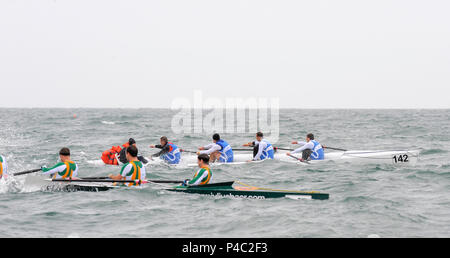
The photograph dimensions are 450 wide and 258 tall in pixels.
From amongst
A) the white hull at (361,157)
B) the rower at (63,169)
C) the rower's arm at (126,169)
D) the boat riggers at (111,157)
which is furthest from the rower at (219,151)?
the rower at (63,169)

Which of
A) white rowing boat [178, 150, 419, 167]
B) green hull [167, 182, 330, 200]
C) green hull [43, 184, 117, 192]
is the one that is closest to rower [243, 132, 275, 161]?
white rowing boat [178, 150, 419, 167]

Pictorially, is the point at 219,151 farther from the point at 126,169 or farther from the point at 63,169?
the point at 63,169

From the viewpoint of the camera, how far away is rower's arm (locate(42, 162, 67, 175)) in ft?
38.8

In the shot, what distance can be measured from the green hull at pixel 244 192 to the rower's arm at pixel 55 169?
3099mm

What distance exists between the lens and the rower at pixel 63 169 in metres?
11.9

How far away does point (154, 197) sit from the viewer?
11.9m

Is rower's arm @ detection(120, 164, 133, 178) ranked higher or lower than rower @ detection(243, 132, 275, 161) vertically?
higher

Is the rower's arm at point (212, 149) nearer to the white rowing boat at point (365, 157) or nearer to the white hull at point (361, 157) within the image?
the white rowing boat at point (365, 157)

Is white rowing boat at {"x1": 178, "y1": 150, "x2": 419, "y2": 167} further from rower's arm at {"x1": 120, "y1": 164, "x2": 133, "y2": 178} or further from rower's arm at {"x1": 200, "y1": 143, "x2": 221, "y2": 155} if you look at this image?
rower's arm at {"x1": 120, "y1": 164, "x2": 133, "y2": 178}

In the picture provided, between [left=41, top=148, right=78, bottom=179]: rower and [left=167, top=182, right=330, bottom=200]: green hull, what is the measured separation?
9.64 ft
